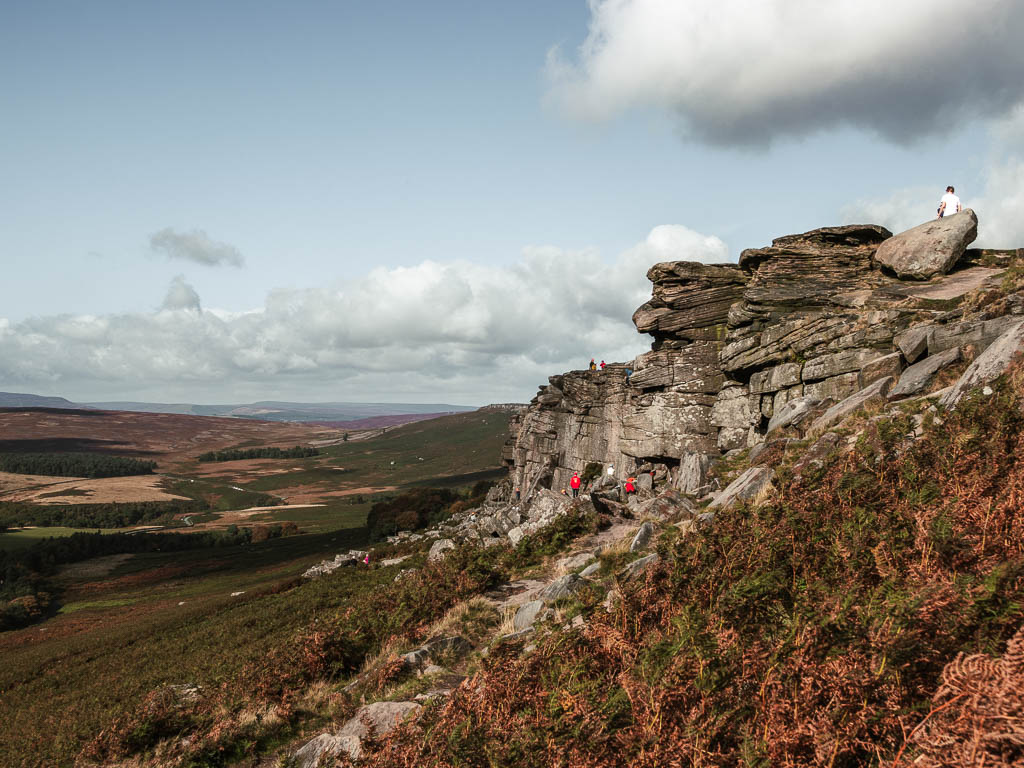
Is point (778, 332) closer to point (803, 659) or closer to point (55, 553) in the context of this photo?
point (803, 659)

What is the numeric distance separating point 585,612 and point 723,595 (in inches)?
107

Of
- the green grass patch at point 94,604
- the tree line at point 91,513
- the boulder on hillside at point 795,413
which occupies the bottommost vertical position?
the tree line at point 91,513

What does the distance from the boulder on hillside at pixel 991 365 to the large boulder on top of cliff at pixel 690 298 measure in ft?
63.5

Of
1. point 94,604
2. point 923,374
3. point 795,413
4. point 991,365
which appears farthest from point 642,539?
point 94,604

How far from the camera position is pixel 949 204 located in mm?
25078

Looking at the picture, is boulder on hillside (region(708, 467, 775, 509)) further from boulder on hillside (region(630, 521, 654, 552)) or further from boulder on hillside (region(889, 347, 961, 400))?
boulder on hillside (region(889, 347, 961, 400))

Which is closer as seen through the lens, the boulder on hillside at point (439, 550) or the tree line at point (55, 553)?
the boulder on hillside at point (439, 550)

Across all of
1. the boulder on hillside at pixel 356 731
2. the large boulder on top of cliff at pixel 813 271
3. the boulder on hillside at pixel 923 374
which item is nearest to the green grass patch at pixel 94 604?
the boulder on hillside at pixel 356 731

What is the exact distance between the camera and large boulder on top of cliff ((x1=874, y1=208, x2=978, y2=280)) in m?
24.5

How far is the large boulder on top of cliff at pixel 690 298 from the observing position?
107 feet

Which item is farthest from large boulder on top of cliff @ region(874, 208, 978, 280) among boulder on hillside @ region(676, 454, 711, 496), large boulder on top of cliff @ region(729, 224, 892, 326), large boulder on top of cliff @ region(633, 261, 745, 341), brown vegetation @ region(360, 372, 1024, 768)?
brown vegetation @ region(360, 372, 1024, 768)

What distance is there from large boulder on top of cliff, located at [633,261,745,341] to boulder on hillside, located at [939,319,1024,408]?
1936 cm

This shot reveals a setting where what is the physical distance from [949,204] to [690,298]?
43.5 ft

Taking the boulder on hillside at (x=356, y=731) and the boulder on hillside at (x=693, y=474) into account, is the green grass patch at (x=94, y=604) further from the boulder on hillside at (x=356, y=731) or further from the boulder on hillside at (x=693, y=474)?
the boulder on hillside at (x=356, y=731)
